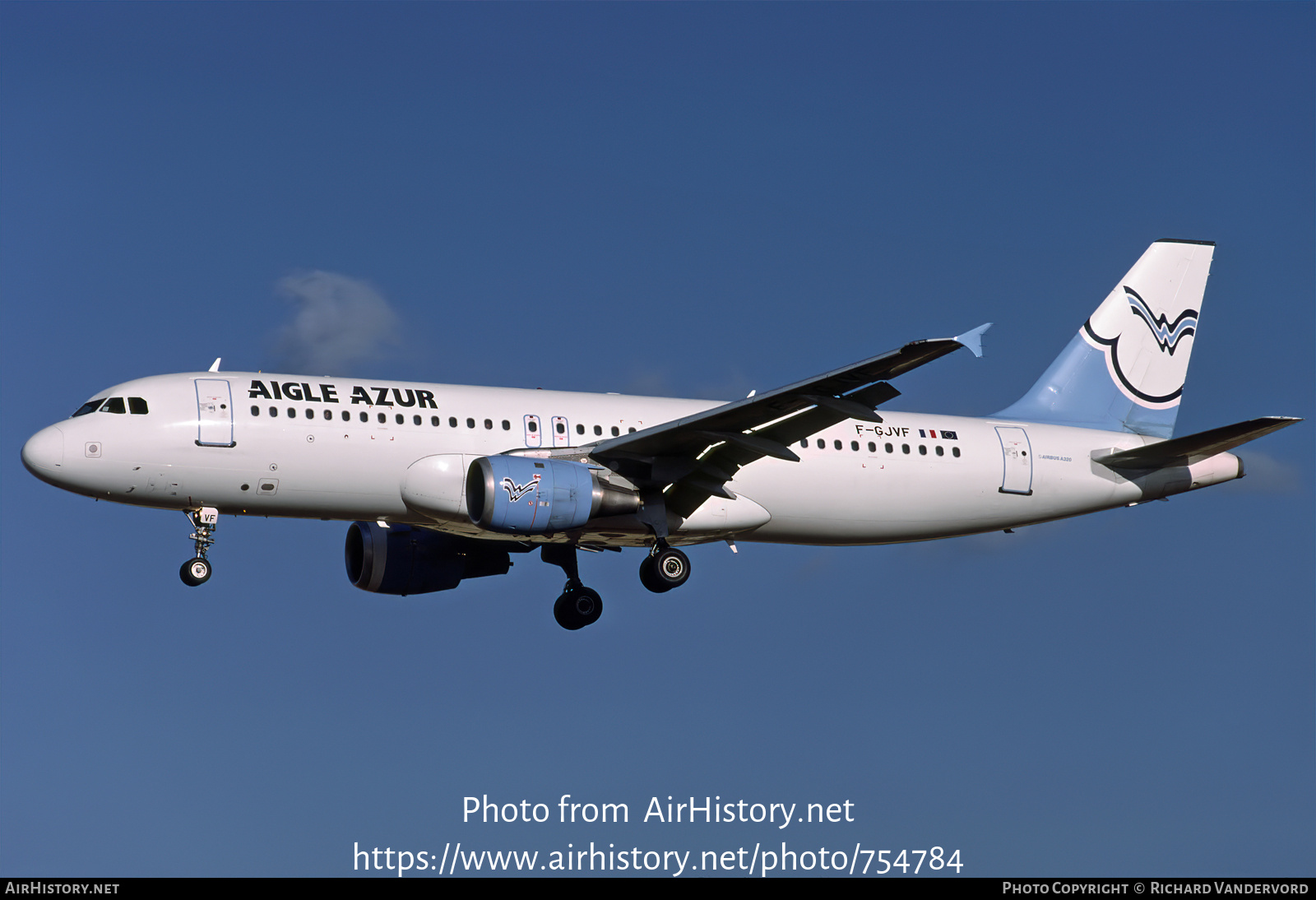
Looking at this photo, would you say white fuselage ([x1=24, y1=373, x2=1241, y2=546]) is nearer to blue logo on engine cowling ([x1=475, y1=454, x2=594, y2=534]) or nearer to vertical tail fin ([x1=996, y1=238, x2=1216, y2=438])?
vertical tail fin ([x1=996, y1=238, x2=1216, y2=438])

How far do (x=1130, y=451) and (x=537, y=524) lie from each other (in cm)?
1502

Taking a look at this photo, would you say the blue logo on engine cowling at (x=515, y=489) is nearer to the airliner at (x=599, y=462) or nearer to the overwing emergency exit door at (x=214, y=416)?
the airliner at (x=599, y=462)

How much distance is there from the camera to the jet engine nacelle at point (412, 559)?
129ft

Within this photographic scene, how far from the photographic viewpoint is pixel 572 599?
40094 millimetres

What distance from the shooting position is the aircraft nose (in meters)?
32.8

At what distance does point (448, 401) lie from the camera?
115 ft

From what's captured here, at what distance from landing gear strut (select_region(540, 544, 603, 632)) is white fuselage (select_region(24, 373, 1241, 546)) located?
335 centimetres

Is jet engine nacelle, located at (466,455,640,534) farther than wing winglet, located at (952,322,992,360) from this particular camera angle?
Yes

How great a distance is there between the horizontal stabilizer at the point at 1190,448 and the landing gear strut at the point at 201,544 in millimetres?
20237

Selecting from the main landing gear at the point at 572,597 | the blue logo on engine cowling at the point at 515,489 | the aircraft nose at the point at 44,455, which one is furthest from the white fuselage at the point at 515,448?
the main landing gear at the point at 572,597

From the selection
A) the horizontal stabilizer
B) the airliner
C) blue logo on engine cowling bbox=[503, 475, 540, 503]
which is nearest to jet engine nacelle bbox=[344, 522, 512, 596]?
the airliner

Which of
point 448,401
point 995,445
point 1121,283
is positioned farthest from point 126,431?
point 1121,283

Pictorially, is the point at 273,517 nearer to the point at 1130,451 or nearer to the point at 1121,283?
the point at 1130,451

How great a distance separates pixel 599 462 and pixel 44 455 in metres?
10.9
